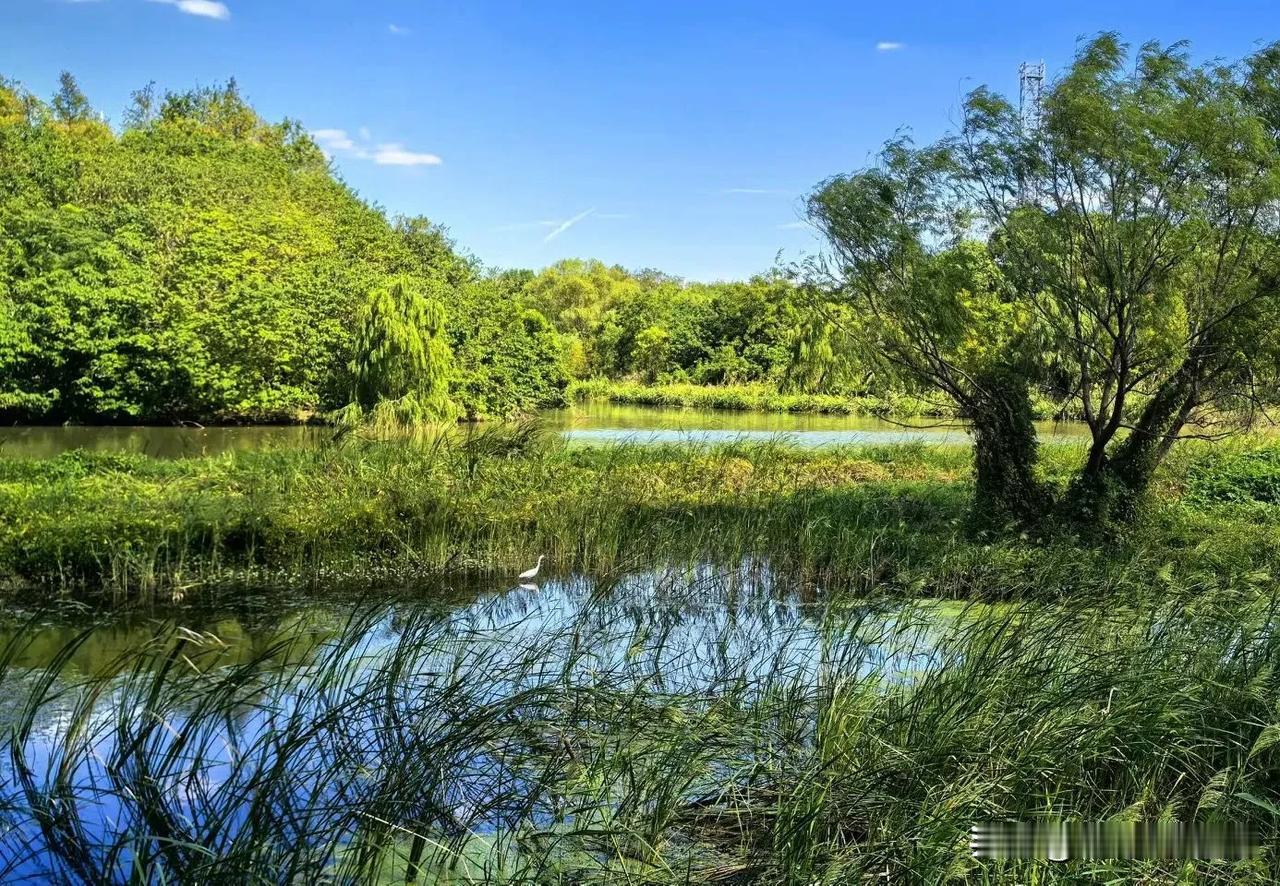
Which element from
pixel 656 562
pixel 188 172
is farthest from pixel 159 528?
pixel 188 172

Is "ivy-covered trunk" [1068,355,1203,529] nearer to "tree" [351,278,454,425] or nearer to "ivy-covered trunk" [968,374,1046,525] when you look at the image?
"ivy-covered trunk" [968,374,1046,525]

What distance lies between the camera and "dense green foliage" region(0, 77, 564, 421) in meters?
22.3

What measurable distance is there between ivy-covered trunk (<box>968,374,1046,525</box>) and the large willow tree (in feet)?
0.05

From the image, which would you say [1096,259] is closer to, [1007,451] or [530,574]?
[1007,451]

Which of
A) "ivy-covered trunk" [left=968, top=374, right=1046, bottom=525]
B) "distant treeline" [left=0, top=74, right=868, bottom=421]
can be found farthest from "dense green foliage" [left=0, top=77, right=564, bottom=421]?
"ivy-covered trunk" [left=968, top=374, right=1046, bottom=525]

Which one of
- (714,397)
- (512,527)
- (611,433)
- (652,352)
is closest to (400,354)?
(611,433)

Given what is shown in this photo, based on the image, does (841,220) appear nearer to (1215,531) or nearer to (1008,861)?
(1215,531)

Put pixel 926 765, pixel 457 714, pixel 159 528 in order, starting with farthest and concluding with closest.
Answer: pixel 159 528 < pixel 457 714 < pixel 926 765

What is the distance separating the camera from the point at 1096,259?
30.3ft

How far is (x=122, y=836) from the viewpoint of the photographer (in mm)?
2775

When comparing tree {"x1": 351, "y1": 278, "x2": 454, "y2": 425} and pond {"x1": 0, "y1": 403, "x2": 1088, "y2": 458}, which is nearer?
pond {"x1": 0, "y1": 403, "x2": 1088, "y2": 458}

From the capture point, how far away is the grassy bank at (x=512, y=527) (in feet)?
25.3

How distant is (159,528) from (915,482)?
31.4 ft

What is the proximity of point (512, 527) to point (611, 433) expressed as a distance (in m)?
13.6
